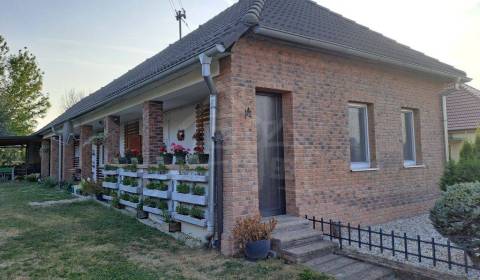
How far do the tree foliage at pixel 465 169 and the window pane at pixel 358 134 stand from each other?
1746mm

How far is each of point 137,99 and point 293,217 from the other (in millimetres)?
5377

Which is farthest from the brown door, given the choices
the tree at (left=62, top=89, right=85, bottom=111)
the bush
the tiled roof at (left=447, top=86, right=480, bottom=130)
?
the tree at (left=62, top=89, right=85, bottom=111)

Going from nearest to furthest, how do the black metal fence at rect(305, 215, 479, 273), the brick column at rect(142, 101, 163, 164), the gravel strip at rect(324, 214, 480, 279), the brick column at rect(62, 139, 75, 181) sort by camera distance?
1. the gravel strip at rect(324, 214, 480, 279)
2. the black metal fence at rect(305, 215, 479, 273)
3. the brick column at rect(142, 101, 163, 164)
4. the brick column at rect(62, 139, 75, 181)

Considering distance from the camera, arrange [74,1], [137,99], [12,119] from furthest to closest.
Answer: [12,119], [74,1], [137,99]

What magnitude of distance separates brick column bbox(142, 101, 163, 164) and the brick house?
0.09ft

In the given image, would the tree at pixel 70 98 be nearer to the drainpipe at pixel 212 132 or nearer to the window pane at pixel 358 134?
the window pane at pixel 358 134

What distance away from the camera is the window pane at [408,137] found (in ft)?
29.8

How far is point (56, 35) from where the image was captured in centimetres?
1320

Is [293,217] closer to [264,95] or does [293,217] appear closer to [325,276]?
[325,276]

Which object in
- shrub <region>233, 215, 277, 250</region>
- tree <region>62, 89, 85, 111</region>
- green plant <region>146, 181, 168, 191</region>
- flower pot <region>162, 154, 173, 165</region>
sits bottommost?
shrub <region>233, 215, 277, 250</region>

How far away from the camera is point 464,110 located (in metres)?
16.0

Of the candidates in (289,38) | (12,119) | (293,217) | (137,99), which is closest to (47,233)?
(137,99)

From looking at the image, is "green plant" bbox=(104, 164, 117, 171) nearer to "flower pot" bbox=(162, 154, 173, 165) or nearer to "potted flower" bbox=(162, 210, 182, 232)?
"flower pot" bbox=(162, 154, 173, 165)

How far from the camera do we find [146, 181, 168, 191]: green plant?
7150 millimetres
